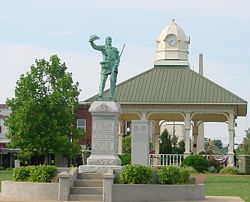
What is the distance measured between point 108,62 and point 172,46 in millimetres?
26824

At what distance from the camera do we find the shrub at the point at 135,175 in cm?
2206

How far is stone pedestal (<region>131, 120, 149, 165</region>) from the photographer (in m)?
36.8

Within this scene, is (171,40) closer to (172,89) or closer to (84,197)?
(172,89)

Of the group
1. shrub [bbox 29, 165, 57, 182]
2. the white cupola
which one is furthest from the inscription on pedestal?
the white cupola

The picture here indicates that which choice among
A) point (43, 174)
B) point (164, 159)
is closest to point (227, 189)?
point (43, 174)

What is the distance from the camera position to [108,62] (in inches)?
1021

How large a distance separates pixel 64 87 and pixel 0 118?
24.9m

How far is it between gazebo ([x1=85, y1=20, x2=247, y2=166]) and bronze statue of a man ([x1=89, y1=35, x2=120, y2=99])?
22906 millimetres

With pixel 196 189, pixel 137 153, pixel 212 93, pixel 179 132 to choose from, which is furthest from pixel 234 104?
pixel 179 132

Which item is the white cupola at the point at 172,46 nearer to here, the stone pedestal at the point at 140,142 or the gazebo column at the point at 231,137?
the gazebo column at the point at 231,137

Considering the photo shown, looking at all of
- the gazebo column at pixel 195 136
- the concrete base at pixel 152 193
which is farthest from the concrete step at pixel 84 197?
the gazebo column at pixel 195 136

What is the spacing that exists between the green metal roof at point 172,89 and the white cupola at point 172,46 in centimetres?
53

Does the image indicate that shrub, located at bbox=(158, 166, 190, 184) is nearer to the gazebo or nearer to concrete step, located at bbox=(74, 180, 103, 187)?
concrete step, located at bbox=(74, 180, 103, 187)

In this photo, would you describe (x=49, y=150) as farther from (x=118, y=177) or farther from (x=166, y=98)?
(x=118, y=177)
